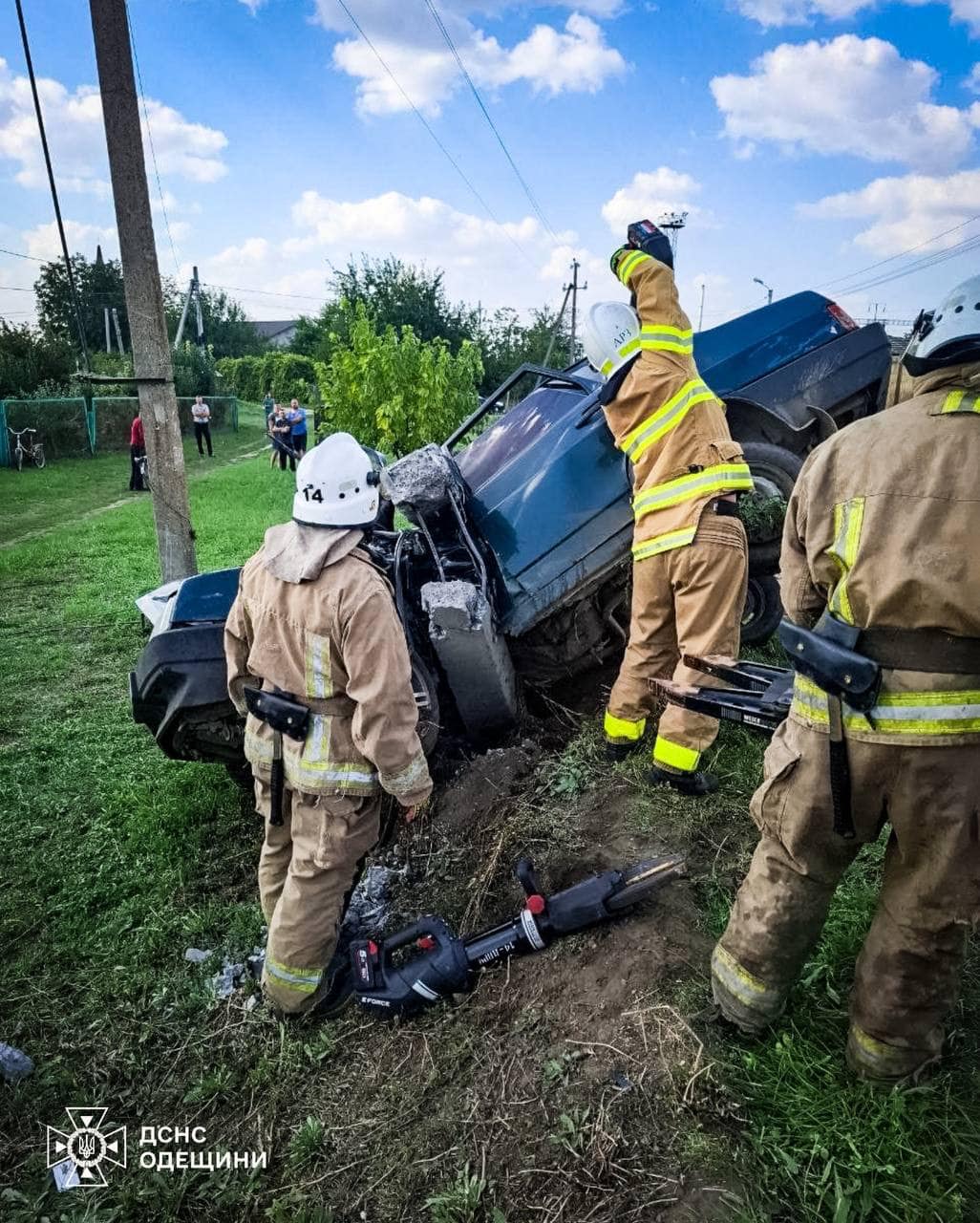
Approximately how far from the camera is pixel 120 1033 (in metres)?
2.65

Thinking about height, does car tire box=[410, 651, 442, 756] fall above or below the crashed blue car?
below

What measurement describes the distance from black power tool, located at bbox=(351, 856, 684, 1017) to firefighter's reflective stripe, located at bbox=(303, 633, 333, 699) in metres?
0.85

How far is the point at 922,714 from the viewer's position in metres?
1.70

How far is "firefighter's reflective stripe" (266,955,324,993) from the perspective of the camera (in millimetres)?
2562

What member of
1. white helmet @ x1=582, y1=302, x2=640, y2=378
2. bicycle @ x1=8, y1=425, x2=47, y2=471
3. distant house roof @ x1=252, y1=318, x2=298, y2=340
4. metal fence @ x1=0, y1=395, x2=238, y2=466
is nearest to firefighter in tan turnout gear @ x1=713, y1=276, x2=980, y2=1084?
white helmet @ x1=582, y1=302, x2=640, y2=378

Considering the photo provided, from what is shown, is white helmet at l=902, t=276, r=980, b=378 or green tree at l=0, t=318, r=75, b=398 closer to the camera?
white helmet at l=902, t=276, r=980, b=378

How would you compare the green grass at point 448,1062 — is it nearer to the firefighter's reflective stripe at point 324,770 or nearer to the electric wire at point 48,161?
the firefighter's reflective stripe at point 324,770

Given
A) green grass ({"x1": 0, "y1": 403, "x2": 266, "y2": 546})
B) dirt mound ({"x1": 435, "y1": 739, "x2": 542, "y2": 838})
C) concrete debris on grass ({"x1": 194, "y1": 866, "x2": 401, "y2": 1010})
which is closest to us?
concrete debris on grass ({"x1": 194, "y1": 866, "x2": 401, "y2": 1010})

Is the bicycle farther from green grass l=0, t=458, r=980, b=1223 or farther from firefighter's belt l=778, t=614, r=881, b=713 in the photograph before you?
firefighter's belt l=778, t=614, r=881, b=713

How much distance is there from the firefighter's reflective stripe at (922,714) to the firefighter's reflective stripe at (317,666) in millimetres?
1416

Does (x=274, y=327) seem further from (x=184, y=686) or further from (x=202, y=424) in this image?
(x=184, y=686)

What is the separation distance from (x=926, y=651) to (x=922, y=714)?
131mm

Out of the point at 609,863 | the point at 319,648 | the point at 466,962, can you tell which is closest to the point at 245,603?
the point at 319,648

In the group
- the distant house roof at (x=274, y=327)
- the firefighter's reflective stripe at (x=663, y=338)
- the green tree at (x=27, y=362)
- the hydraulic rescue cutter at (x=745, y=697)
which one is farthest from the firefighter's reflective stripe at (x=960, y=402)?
the distant house roof at (x=274, y=327)
